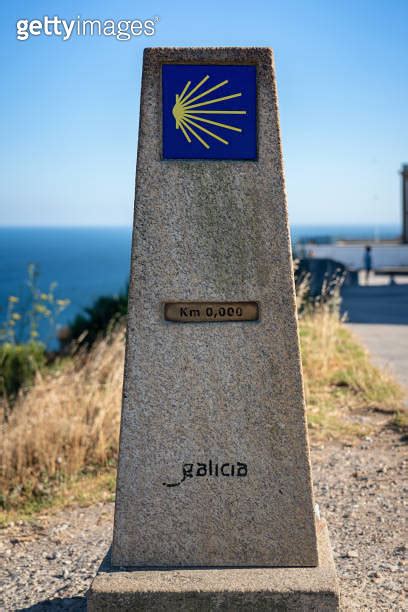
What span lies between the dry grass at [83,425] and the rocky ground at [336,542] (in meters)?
0.44

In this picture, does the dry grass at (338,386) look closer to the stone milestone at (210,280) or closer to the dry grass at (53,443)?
the dry grass at (53,443)

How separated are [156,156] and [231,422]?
1213 mm

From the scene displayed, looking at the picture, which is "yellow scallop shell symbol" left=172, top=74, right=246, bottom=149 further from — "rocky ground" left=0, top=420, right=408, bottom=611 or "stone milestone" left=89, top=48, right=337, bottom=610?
"rocky ground" left=0, top=420, right=408, bottom=611

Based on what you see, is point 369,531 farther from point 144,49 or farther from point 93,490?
point 144,49

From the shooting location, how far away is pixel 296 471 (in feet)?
10.9

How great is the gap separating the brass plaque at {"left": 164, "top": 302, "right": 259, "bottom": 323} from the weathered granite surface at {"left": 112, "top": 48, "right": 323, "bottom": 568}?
1.0 inches

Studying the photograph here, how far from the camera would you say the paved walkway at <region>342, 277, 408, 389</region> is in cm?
1071

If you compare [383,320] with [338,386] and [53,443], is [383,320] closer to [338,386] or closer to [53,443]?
[338,386]

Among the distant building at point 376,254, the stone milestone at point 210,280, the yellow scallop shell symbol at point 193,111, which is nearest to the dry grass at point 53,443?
the stone milestone at point 210,280

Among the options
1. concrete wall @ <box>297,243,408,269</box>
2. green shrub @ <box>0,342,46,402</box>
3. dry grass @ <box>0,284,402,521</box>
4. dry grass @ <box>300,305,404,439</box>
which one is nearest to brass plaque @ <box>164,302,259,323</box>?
dry grass @ <box>0,284,402,521</box>

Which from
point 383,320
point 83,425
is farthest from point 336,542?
point 383,320

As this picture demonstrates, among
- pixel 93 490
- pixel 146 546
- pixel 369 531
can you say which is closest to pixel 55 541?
pixel 93 490

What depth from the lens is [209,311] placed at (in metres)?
3.27

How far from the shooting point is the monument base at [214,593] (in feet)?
10.5
